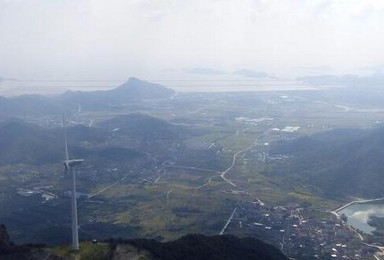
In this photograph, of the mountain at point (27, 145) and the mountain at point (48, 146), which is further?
the mountain at point (48, 146)

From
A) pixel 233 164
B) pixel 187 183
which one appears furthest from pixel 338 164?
pixel 187 183

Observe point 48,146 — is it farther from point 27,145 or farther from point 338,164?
point 338,164

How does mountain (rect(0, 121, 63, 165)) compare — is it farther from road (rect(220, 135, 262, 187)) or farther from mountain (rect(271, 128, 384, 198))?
mountain (rect(271, 128, 384, 198))

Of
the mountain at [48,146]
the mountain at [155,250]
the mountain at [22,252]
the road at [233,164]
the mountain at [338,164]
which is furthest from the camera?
the mountain at [48,146]

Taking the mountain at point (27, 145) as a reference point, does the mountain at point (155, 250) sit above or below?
above

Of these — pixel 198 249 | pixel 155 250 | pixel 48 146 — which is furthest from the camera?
pixel 48 146

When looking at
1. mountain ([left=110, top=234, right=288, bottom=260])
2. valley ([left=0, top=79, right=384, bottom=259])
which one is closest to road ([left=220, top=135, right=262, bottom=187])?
valley ([left=0, top=79, right=384, bottom=259])

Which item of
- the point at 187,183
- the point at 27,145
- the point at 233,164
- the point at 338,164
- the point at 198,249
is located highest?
the point at 198,249

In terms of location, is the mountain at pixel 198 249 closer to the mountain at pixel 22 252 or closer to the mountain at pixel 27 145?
the mountain at pixel 22 252

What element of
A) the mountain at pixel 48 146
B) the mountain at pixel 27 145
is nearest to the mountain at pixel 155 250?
the mountain at pixel 48 146
